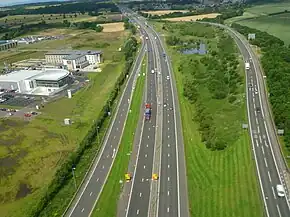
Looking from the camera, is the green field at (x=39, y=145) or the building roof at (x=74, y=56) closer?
the green field at (x=39, y=145)

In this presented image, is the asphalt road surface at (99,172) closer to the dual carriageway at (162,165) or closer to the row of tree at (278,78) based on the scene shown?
the dual carriageway at (162,165)

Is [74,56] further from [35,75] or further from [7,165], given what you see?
[7,165]

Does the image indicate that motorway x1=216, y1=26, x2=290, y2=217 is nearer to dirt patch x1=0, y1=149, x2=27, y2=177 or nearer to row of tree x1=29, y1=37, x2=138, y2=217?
row of tree x1=29, y1=37, x2=138, y2=217

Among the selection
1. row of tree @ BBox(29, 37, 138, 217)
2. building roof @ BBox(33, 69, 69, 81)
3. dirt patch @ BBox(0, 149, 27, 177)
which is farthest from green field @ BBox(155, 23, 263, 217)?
building roof @ BBox(33, 69, 69, 81)

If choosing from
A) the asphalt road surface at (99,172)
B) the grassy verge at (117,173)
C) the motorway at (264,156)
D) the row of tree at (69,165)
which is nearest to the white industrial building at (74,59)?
the row of tree at (69,165)

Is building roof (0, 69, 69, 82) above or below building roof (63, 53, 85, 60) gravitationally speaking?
below
